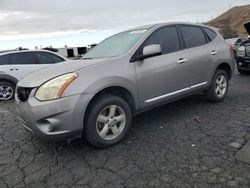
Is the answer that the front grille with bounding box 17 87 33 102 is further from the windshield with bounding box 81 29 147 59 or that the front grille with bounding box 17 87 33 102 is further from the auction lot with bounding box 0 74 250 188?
the windshield with bounding box 81 29 147 59

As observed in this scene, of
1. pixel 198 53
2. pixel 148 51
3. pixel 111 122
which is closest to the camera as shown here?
pixel 111 122

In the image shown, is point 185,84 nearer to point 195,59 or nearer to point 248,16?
point 195,59

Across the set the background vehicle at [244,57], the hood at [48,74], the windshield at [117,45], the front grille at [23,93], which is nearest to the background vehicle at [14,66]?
the windshield at [117,45]

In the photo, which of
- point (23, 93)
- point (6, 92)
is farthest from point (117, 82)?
point (6, 92)

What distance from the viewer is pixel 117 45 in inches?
189

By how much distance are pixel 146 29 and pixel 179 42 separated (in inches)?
27.3

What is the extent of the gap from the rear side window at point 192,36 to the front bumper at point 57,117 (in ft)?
8.39

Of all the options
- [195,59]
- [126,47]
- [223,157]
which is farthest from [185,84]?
[223,157]

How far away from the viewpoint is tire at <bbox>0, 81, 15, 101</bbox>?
27.8 feet

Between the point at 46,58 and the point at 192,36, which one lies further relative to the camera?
the point at 46,58

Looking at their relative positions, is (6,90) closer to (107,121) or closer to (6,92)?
(6,92)

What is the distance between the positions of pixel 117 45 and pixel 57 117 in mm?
1856

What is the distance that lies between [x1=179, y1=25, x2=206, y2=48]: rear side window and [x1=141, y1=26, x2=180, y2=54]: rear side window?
22 cm

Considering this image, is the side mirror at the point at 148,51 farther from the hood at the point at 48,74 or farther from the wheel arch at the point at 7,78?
the wheel arch at the point at 7,78
